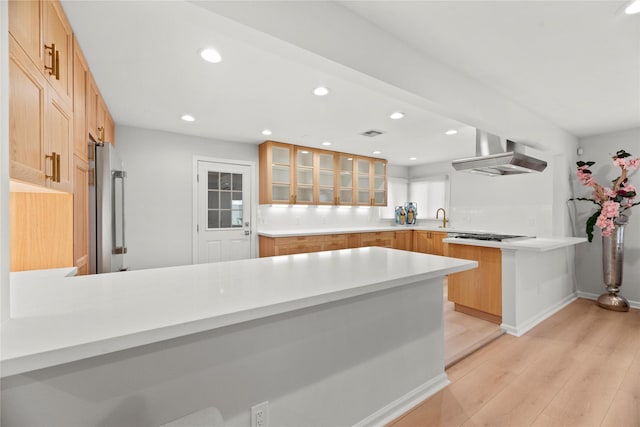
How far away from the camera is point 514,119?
2707 millimetres

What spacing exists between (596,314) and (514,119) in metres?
2.58

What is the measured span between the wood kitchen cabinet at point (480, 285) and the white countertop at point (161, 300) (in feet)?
5.40

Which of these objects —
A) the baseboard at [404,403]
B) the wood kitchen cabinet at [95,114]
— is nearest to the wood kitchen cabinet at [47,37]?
the wood kitchen cabinet at [95,114]

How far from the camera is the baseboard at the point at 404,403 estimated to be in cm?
155

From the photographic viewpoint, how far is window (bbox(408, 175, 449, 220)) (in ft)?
19.4

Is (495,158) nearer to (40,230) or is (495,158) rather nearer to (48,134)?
(48,134)

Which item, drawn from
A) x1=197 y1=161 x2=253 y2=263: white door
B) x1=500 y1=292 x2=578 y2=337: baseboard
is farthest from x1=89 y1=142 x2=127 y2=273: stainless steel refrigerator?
x1=500 y1=292 x2=578 y2=337: baseboard

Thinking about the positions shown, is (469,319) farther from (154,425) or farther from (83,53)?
(83,53)

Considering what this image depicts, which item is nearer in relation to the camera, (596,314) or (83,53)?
(83,53)

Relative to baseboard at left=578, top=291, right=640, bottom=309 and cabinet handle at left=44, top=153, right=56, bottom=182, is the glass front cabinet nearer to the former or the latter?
cabinet handle at left=44, top=153, right=56, bottom=182

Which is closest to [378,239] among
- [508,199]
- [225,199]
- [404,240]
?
[404,240]

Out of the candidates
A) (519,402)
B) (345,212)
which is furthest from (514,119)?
(345,212)

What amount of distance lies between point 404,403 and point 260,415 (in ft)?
3.15

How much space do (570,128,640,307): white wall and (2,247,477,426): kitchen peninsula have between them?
361 cm
